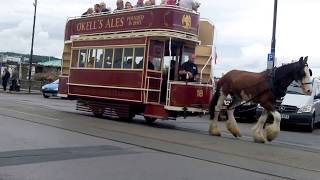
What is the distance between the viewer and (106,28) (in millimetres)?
20562

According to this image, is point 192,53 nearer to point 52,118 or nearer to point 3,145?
point 52,118

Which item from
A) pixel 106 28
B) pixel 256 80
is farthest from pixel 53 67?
pixel 256 80

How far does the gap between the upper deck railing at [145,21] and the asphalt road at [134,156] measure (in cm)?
384

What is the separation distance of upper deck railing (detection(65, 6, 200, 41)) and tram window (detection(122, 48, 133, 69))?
70cm

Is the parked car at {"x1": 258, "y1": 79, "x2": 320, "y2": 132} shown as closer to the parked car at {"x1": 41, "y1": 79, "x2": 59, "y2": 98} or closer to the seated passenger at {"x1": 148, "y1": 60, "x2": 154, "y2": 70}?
the seated passenger at {"x1": 148, "y1": 60, "x2": 154, "y2": 70}

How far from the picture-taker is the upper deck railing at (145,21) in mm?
17766

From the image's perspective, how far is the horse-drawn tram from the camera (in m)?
17.5

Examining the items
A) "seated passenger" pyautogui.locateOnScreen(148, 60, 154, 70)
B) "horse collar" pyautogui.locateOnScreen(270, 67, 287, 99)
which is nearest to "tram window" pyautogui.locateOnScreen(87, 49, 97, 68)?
"seated passenger" pyautogui.locateOnScreen(148, 60, 154, 70)

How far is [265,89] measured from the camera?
14.7m

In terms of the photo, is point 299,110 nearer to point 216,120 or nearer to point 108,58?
point 216,120

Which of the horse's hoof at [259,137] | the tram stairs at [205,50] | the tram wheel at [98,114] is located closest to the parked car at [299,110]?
the tram stairs at [205,50]

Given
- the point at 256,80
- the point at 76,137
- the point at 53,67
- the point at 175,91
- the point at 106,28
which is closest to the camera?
the point at 76,137

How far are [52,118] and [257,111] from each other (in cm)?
826

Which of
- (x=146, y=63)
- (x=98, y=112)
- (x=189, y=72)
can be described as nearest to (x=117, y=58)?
(x=146, y=63)
